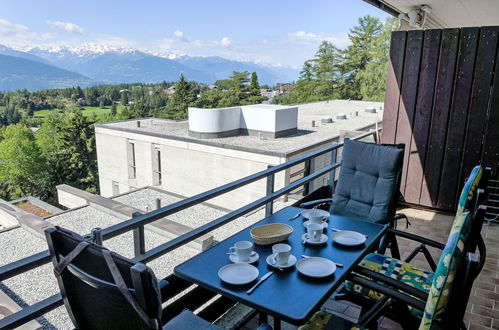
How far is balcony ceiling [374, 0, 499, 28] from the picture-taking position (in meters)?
5.77

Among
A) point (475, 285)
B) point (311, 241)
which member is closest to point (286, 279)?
point (311, 241)

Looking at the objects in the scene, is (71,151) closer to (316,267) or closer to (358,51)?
(358,51)

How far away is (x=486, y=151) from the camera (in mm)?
4188

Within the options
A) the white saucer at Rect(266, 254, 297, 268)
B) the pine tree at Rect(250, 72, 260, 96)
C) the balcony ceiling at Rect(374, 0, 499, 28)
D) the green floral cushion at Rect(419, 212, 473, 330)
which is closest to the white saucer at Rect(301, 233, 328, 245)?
the white saucer at Rect(266, 254, 297, 268)

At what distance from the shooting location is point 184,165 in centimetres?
1972

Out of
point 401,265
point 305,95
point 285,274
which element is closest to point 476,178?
point 401,265

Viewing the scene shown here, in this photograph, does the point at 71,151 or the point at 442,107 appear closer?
the point at 442,107

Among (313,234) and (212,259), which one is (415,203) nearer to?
(313,234)

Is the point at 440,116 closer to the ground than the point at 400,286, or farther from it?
farther from it

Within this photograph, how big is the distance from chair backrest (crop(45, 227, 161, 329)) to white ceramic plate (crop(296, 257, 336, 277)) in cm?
85

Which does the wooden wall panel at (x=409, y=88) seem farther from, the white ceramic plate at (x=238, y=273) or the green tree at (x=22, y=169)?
the green tree at (x=22, y=169)

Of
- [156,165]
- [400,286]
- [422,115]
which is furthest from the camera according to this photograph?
[156,165]

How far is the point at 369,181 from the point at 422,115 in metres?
2.09

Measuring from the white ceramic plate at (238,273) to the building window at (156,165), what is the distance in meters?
19.7
